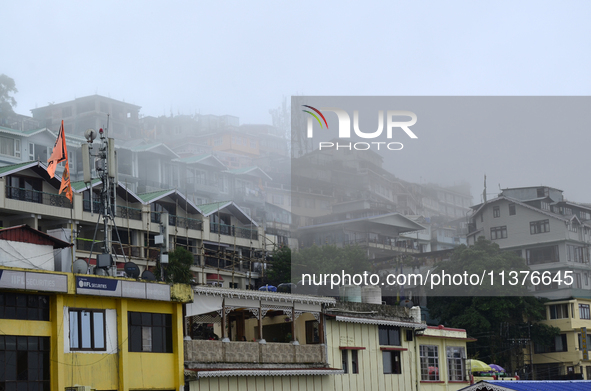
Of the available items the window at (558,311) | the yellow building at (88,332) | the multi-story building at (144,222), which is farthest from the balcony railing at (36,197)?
the window at (558,311)

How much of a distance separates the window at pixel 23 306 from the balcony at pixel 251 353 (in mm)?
6010

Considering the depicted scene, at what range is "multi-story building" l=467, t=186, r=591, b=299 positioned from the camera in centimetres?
7319

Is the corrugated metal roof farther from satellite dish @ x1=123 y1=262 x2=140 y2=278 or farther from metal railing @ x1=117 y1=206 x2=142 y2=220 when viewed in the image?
metal railing @ x1=117 y1=206 x2=142 y2=220

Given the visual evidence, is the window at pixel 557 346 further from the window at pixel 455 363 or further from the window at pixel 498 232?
the window at pixel 455 363

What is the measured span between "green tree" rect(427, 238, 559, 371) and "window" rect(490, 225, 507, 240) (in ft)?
35.7

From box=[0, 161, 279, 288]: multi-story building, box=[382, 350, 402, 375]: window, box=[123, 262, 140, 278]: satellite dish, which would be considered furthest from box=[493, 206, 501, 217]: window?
box=[123, 262, 140, 278]: satellite dish

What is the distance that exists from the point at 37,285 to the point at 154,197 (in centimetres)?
3485

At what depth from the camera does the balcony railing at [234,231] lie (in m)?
64.5

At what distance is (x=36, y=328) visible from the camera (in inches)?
998

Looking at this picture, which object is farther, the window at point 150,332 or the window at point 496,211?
the window at point 496,211

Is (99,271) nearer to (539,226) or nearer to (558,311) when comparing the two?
(558,311)

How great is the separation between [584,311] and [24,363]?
5308cm

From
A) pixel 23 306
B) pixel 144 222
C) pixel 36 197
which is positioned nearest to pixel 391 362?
pixel 23 306

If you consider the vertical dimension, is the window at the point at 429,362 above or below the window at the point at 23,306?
below
